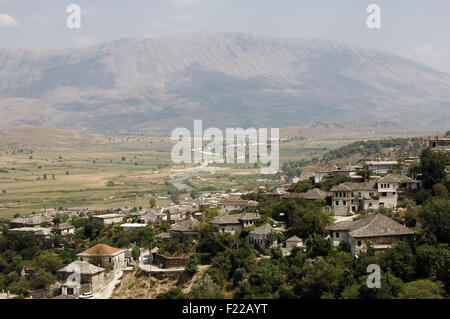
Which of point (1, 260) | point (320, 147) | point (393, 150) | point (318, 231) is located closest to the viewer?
point (318, 231)

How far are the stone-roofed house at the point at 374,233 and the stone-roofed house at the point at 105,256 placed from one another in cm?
1536

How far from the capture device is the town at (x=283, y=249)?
26844 millimetres

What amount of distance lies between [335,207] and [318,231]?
192 inches

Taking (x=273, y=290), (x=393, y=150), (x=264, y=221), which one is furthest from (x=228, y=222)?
(x=393, y=150)

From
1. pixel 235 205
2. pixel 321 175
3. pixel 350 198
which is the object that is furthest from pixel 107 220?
pixel 350 198

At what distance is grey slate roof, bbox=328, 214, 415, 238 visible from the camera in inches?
1163

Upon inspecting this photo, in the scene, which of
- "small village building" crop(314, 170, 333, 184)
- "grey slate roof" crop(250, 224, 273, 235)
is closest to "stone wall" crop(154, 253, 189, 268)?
"grey slate roof" crop(250, 224, 273, 235)

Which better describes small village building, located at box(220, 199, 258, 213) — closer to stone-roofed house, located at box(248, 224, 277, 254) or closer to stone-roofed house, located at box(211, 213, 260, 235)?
stone-roofed house, located at box(211, 213, 260, 235)

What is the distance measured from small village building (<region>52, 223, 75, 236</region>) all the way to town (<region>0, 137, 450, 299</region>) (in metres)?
2.41

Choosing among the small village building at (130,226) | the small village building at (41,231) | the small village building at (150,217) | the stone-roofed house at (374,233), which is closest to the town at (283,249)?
the stone-roofed house at (374,233)
